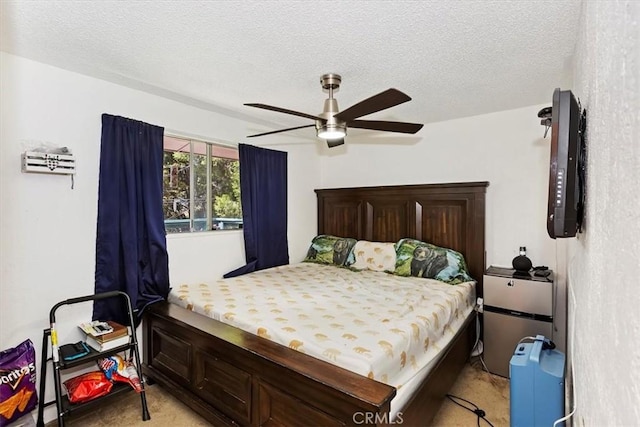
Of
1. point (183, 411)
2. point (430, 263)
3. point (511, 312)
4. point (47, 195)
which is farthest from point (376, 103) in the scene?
point (183, 411)

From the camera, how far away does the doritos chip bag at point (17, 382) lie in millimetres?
1776

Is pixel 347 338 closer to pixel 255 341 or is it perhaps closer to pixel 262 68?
pixel 255 341

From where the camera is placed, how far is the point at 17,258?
2.05 metres

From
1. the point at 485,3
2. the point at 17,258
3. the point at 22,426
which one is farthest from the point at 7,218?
the point at 485,3

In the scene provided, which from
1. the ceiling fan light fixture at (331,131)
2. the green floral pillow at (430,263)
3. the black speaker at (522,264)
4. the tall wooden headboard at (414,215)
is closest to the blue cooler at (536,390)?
the black speaker at (522,264)

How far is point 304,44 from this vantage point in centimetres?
188

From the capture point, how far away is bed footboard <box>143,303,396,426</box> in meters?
1.41

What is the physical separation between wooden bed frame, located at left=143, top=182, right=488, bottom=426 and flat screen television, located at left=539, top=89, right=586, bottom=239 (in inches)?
38.4

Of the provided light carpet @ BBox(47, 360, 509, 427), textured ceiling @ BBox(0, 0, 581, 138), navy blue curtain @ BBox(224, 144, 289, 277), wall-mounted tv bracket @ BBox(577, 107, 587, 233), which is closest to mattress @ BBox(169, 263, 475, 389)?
navy blue curtain @ BBox(224, 144, 289, 277)

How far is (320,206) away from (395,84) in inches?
88.0

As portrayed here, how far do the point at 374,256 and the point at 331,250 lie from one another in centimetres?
58

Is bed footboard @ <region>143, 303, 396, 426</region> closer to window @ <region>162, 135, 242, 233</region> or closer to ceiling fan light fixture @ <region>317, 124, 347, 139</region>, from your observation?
window @ <region>162, 135, 242, 233</region>

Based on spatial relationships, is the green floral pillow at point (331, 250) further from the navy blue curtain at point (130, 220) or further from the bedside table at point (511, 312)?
the navy blue curtain at point (130, 220)

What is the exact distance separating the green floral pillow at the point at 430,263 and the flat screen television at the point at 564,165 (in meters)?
1.95
